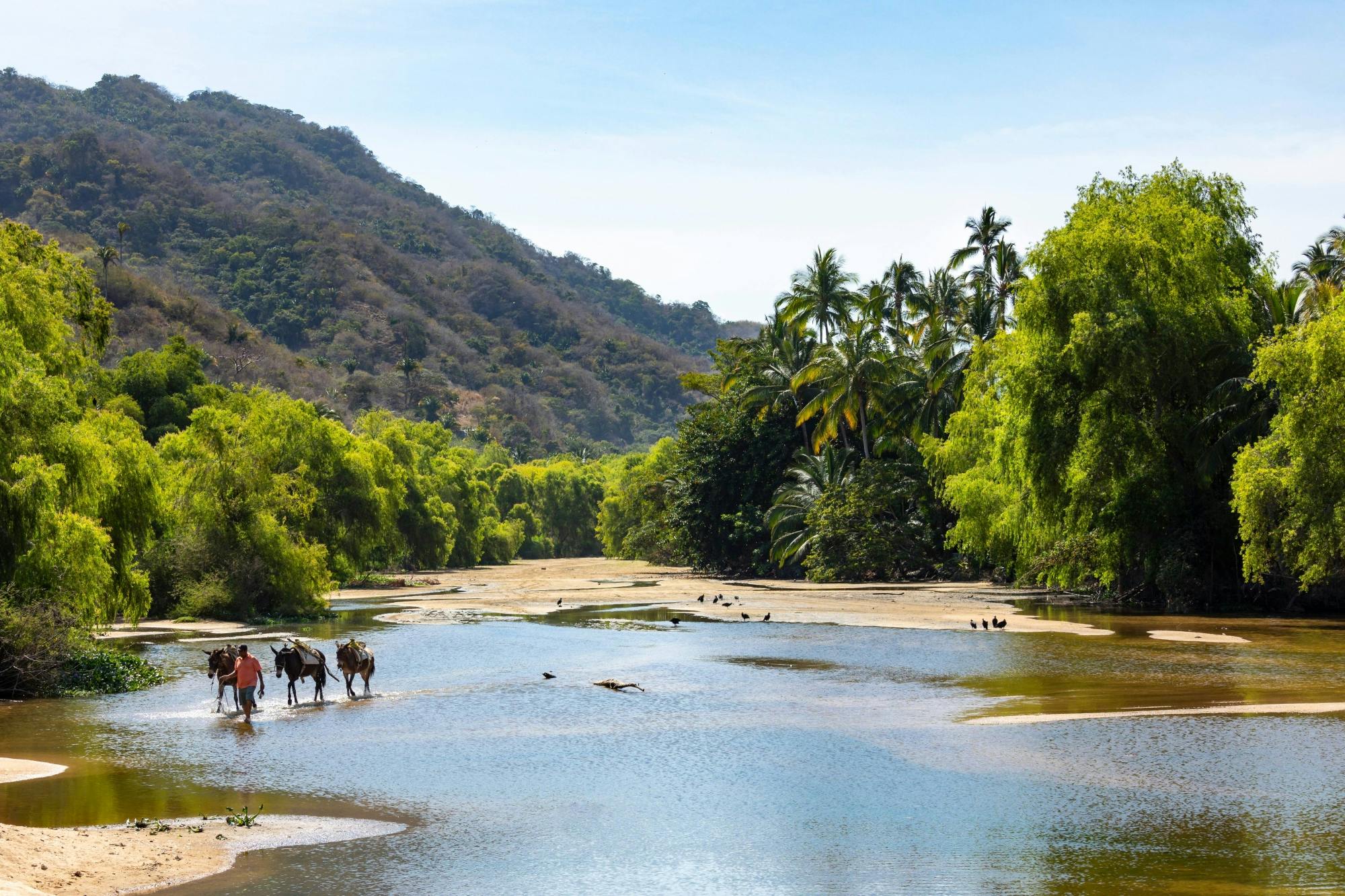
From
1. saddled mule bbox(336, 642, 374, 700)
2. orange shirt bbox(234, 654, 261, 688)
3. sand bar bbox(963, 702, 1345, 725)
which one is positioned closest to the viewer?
sand bar bbox(963, 702, 1345, 725)

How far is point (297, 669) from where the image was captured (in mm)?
27094

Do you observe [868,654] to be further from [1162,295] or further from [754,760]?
[1162,295]

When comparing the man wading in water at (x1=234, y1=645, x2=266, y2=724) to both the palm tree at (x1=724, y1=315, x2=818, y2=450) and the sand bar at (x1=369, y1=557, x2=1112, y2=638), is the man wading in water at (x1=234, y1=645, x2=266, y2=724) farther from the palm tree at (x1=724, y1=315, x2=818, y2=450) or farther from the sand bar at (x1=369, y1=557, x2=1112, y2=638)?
the palm tree at (x1=724, y1=315, x2=818, y2=450)

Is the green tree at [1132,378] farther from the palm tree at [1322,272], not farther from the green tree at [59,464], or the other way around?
the green tree at [59,464]

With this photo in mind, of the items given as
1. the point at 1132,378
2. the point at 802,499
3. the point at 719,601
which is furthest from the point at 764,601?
the point at 1132,378

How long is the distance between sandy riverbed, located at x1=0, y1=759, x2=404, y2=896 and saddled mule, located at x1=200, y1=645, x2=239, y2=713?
9.67m

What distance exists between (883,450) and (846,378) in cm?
487

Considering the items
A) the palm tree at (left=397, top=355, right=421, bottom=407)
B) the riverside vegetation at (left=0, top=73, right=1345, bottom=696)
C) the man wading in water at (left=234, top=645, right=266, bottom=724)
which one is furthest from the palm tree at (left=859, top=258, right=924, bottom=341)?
the palm tree at (left=397, top=355, right=421, bottom=407)

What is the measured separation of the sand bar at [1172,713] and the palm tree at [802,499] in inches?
1834

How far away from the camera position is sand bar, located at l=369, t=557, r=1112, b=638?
46.9 meters

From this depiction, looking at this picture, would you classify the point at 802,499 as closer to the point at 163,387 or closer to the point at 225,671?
the point at 163,387

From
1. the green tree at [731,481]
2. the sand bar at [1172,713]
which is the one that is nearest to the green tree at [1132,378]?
the sand bar at [1172,713]

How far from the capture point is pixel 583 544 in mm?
159000

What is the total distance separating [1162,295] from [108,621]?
36702mm
